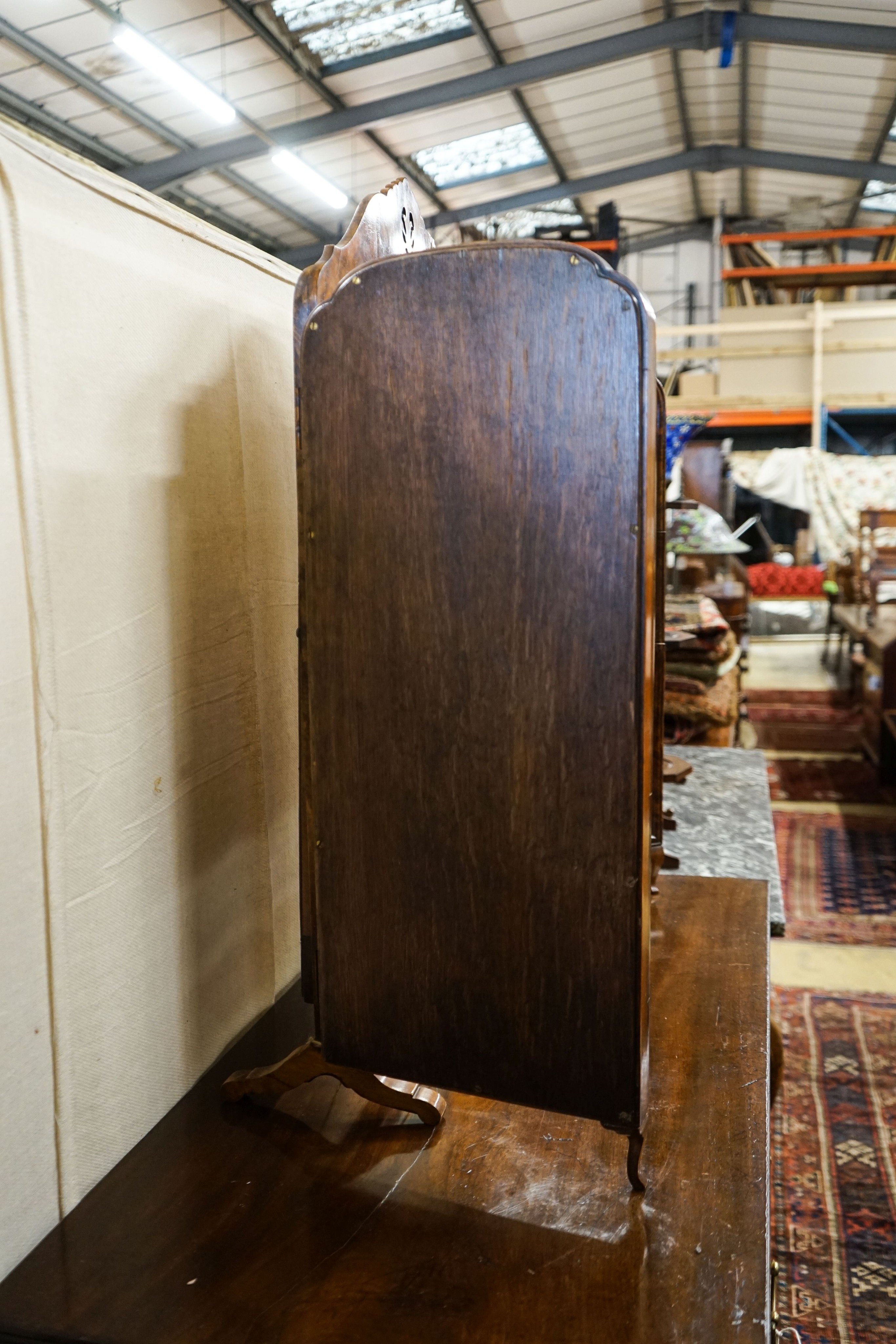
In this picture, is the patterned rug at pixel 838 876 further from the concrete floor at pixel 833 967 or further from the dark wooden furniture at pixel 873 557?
the dark wooden furniture at pixel 873 557

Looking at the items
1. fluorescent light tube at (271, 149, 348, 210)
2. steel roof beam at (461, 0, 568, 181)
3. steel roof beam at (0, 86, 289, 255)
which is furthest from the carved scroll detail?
fluorescent light tube at (271, 149, 348, 210)

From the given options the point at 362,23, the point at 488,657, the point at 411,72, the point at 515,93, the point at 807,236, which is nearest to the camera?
the point at 488,657

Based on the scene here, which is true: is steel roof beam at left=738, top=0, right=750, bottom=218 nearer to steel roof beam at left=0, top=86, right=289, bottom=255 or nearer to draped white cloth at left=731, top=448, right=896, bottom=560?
draped white cloth at left=731, top=448, right=896, bottom=560

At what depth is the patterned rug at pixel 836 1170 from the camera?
1700 millimetres

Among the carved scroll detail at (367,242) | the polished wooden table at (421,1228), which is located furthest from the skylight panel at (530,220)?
the polished wooden table at (421,1228)

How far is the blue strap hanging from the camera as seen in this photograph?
23.7ft

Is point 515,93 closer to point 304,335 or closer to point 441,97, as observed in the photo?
point 441,97

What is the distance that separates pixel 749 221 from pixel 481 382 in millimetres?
14588

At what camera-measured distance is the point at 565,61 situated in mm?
7512

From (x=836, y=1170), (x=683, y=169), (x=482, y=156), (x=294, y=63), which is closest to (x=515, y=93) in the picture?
(x=482, y=156)

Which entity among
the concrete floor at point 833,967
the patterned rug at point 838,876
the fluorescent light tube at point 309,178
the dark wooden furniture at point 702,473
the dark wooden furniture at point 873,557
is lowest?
the concrete floor at point 833,967

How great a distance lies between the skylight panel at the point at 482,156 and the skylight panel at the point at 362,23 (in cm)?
226

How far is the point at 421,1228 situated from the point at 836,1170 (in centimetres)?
154

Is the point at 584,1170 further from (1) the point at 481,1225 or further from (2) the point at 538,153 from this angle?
(2) the point at 538,153
